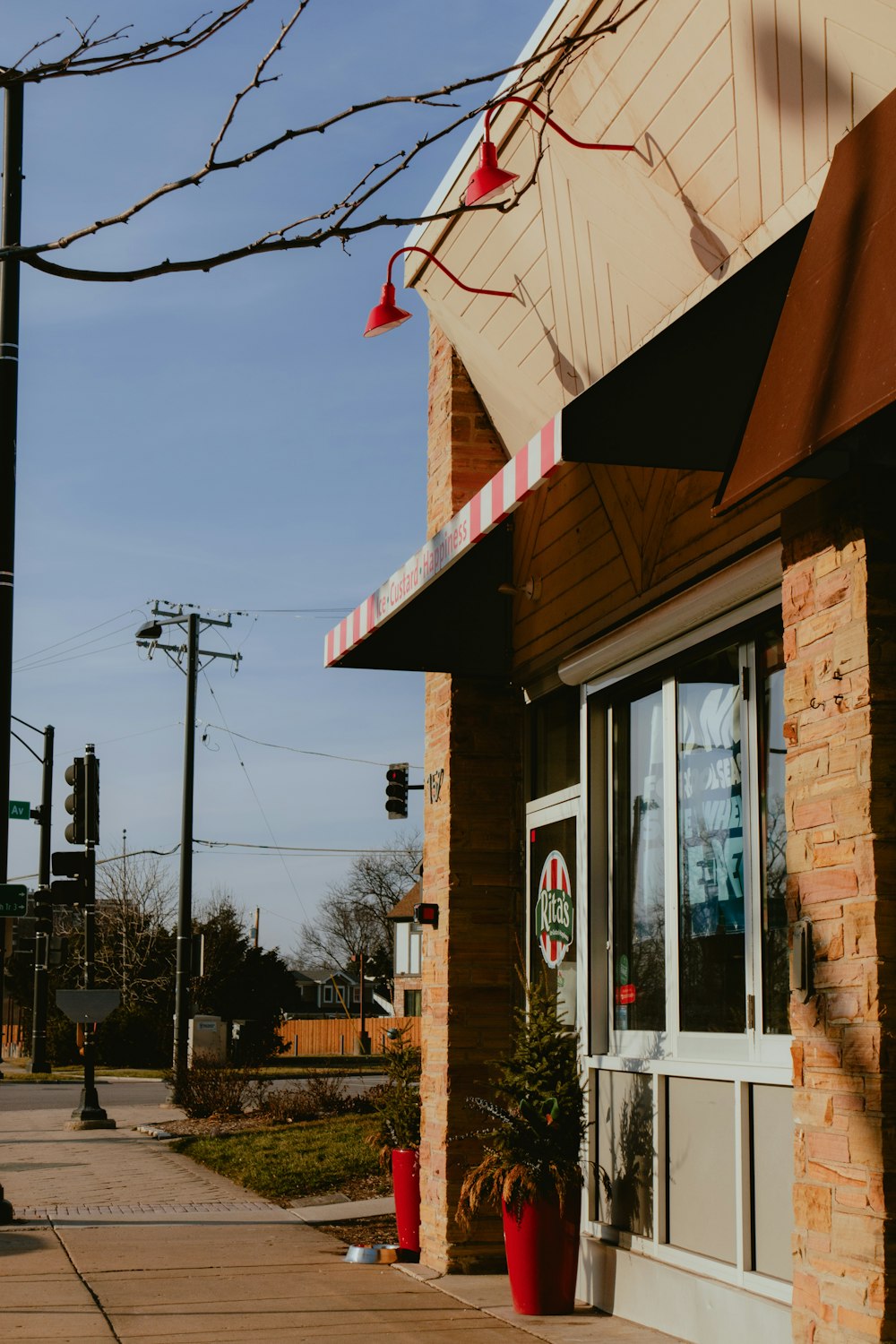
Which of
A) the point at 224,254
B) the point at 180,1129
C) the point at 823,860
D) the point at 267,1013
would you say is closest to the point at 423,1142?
the point at 823,860

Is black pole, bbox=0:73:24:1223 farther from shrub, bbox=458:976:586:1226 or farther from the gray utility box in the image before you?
the gray utility box

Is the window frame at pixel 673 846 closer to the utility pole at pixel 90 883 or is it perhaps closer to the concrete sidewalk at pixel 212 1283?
the concrete sidewalk at pixel 212 1283

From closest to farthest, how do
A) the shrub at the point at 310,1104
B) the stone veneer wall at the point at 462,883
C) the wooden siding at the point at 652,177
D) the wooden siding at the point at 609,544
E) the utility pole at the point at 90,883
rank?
the wooden siding at the point at 652,177
the wooden siding at the point at 609,544
the stone veneer wall at the point at 462,883
the utility pole at the point at 90,883
the shrub at the point at 310,1104

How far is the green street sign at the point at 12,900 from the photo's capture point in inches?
413

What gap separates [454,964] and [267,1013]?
25.4 meters

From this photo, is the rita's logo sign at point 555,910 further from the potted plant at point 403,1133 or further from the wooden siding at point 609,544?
the potted plant at point 403,1133

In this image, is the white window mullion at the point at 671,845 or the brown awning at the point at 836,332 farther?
the white window mullion at the point at 671,845

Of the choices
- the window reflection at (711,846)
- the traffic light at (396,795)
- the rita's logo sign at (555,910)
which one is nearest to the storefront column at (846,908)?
the window reflection at (711,846)

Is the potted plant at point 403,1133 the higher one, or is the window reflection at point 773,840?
the window reflection at point 773,840

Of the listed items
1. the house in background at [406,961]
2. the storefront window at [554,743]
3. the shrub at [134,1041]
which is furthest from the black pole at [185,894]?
the house in background at [406,961]

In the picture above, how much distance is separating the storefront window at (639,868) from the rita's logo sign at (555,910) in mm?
476

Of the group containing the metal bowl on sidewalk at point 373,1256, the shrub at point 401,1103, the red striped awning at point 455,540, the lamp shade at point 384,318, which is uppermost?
the lamp shade at point 384,318

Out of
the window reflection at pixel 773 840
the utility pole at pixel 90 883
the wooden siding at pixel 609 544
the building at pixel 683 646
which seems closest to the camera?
the building at pixel 683 646

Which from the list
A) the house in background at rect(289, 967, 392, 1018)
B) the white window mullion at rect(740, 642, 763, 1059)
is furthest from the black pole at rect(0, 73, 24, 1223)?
the house in background at rect(289, 967, 392, 1018)
